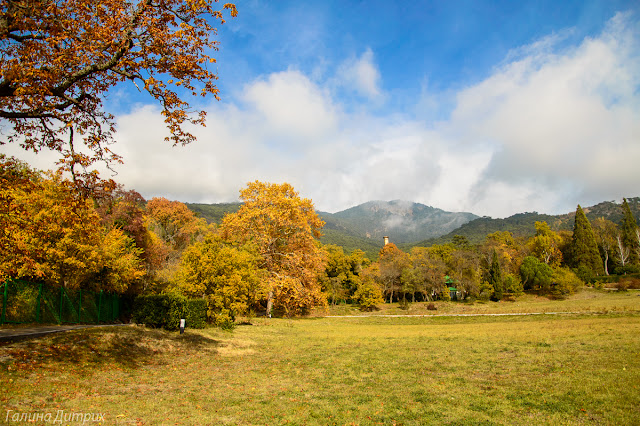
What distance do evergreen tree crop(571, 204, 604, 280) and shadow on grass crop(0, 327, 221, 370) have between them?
248ft

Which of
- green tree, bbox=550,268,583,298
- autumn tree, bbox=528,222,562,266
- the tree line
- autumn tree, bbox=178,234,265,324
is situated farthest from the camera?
autumn tree, bbox=528,222,562,266

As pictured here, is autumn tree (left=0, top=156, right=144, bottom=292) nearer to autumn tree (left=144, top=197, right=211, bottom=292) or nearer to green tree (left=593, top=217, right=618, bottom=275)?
autumn tree (left=144, top=197, right=211, bottom=292)

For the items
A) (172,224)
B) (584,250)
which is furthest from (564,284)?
(172,224)

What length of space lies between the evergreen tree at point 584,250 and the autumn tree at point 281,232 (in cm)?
6175

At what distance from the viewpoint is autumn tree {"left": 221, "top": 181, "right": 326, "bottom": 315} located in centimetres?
2972

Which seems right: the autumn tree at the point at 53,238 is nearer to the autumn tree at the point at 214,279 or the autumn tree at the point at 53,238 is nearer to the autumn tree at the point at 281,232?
the autumn tree at the point at 214,279

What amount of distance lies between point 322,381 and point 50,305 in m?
18.0

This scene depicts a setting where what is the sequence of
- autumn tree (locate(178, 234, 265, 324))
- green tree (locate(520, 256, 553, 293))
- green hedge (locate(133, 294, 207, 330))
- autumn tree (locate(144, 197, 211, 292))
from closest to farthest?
green hedge (locate(133, 294, 207, 330))
autumn tree (locate(178, 234, 265, 324))
autumn tree (locate(144, 197, 211, 292))
green tree (locate(520, 256, 553, 293))

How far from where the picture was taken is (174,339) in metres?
15.1

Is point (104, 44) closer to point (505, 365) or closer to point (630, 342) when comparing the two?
point (505, 365)

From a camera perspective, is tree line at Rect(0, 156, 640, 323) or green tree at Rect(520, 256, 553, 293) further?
green tree at Rect(520, 256, 553, 293)

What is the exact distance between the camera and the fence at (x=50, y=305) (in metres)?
15.9

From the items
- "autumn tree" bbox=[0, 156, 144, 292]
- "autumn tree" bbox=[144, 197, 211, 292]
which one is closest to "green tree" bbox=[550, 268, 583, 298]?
"autumn tree" bbox=[144, 197, 211, 292]

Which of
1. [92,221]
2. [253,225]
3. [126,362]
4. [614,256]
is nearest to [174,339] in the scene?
[126,362]
